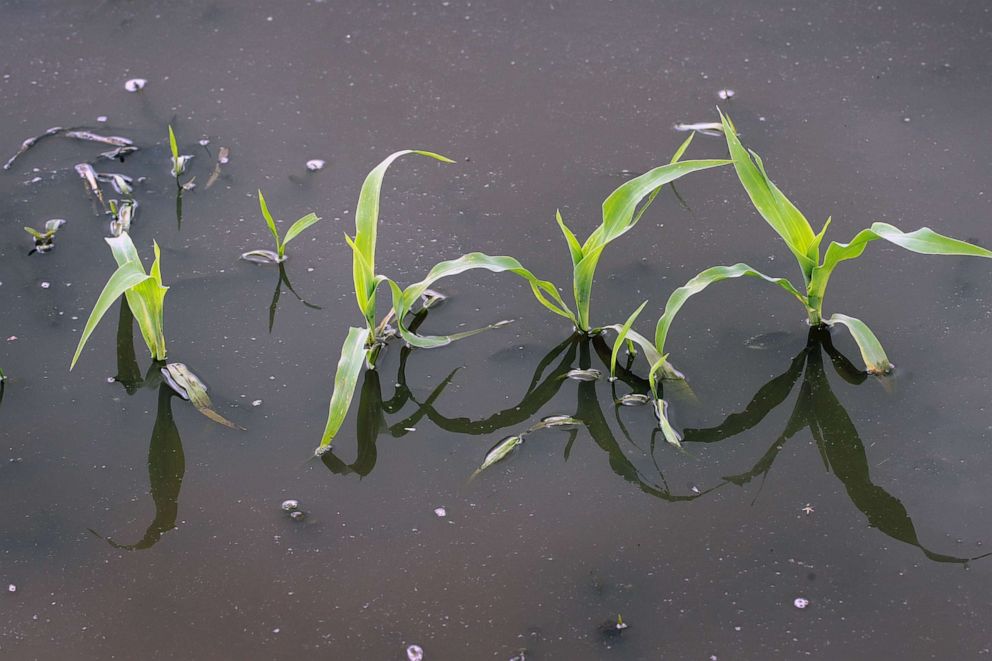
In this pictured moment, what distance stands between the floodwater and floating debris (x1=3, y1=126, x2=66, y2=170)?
0.8 inches

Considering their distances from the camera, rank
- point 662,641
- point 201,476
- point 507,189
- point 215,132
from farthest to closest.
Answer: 1. point 215,132
2. point 507,189
3. point 201,476
4. point 662,641

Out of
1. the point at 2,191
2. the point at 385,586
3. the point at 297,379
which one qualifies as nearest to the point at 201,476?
the point at 297,379

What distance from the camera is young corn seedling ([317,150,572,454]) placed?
158 centimetres

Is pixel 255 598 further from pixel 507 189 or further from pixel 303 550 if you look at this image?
pixel 507 189

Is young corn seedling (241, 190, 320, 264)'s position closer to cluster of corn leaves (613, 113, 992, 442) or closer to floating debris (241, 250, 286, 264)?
floating debris (241, 250, 286, 264)

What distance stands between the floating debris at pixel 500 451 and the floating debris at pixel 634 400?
0.60 feet

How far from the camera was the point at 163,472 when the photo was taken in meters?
1.64

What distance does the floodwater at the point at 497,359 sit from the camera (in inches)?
57.6

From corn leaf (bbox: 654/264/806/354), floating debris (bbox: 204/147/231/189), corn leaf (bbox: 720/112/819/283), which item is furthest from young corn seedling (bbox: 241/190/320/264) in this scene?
corn leaf (bbox: 720/112/819/283)

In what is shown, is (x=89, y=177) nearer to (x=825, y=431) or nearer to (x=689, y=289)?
(x=689, y=289)

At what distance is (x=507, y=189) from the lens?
2.05 meters

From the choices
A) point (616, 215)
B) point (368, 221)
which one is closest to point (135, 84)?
point (368, 221)

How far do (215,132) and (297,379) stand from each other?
727 mm

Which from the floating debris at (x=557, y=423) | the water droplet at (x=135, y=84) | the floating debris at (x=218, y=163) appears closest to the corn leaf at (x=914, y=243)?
the floating debris at (x=557, y=423)
